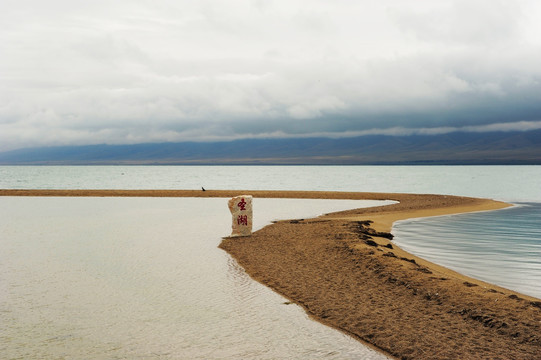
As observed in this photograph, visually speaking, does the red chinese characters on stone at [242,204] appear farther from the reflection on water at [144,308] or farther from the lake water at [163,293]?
the reflection on water at [144,308]

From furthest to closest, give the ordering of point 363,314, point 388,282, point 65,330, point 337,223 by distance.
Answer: point 337,223, point 388,282, point 363,314, point 65,330

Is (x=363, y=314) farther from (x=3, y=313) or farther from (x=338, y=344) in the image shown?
(x=3, y=313)

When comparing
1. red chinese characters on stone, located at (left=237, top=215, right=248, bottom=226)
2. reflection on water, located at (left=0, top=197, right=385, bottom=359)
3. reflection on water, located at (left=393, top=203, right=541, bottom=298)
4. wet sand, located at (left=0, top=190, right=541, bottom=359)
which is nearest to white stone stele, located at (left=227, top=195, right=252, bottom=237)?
red chinese characters on stone, located at (left=237, top=215, right=248, bottom=226)

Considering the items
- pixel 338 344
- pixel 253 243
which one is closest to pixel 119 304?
pixel 338 344

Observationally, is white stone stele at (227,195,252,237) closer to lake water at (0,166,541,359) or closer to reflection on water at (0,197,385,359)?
lake water at (0,166,541,359)

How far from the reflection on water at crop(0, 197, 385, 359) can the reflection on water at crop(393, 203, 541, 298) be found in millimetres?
7664

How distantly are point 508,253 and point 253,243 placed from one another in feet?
35.7

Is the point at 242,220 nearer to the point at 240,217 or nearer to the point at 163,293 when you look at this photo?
the point at 240,217

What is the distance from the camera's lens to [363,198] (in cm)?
6319

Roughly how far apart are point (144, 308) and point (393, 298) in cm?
638

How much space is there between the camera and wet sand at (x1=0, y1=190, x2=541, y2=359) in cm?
959

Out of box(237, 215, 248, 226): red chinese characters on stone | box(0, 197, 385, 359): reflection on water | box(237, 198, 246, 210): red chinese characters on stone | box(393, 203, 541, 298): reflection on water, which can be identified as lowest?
box(393, 203, 541, 298): reflection on water

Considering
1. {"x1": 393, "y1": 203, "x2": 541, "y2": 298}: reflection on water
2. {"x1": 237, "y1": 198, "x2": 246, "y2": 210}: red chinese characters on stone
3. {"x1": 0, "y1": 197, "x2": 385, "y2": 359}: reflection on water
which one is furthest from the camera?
{"x1": 237, "y1": 198, "x2": 246, "y2": 210}: red chinese characters on stone

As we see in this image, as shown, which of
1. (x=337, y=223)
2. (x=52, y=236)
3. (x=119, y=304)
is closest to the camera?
(x=119, y=304)
